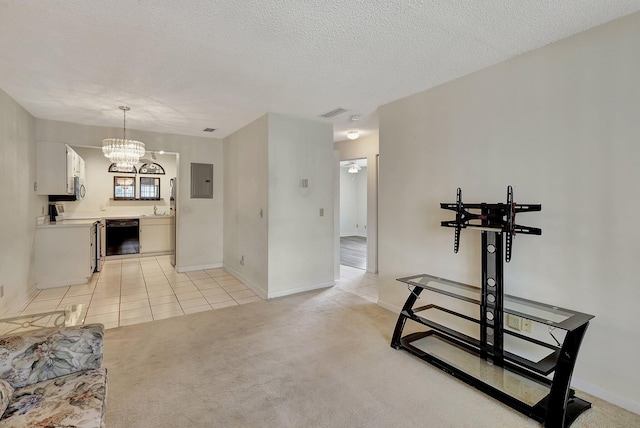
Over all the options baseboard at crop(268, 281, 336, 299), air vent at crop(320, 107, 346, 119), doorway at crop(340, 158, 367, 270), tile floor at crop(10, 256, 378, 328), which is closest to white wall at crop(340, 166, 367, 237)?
doorway at crop(340, 158, 367, 270)

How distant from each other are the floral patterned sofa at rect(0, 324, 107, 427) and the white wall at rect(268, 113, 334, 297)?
98.7 inches

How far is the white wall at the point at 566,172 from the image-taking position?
192cm

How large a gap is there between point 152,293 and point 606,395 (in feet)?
15.4

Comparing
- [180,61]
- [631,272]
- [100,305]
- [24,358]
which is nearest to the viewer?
[24,358]

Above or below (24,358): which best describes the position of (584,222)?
above

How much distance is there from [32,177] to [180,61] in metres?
3.29

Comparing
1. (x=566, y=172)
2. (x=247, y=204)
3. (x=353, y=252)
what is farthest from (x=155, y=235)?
(x=566, y=172)

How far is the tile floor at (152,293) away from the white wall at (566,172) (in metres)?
1.93

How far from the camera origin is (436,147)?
120 inches

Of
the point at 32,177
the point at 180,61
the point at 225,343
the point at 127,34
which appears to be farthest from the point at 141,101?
the point at 225,343

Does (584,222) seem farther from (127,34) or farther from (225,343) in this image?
(127,34)

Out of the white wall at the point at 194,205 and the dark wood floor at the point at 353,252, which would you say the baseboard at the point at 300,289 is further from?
the white wall at the point at 194,205

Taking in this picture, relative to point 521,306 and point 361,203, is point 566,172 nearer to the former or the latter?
point 521,306

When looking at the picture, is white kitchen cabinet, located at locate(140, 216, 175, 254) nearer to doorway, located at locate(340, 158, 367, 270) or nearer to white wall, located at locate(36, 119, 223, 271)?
white wall, located at locate(36, 119, 223, 271)
